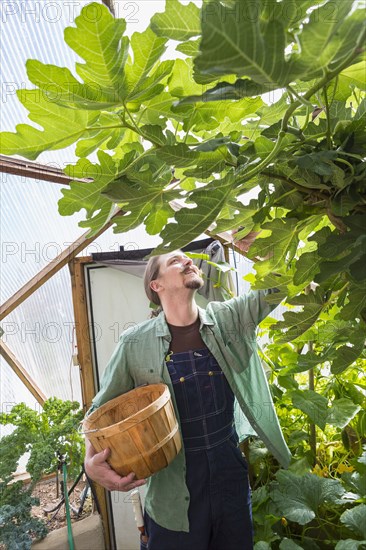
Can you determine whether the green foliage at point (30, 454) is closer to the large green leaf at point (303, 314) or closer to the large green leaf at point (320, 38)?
the large green leaf at point (303, 314)

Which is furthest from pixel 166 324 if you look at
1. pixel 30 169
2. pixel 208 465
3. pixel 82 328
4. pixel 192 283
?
pixel 82 328

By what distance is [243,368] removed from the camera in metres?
1.95

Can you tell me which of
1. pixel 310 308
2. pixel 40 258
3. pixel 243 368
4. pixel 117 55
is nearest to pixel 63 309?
pixel 40 258

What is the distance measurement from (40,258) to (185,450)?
1.82 metres

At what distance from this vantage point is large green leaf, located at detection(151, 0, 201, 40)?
0.32 m

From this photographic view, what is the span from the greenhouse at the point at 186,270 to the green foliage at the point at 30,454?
0.04 feet

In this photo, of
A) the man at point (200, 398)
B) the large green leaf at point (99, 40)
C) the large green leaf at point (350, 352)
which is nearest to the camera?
the large green leaf at point (99, 40)

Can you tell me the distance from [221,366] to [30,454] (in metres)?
1.44

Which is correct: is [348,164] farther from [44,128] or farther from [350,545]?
[350,545]

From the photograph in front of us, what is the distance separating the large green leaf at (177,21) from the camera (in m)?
0.32

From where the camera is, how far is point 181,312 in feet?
6.72

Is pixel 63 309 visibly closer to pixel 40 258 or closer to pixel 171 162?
pixel 40 258

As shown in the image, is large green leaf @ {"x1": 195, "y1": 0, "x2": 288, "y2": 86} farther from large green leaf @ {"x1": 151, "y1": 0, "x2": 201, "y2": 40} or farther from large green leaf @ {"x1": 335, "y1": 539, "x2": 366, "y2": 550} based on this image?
large green leaf @ {"x1": 335, "y1": 539, "x2": 366, "y2": 550}

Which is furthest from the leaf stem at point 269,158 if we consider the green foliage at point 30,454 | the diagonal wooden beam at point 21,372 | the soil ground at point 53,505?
the diagonal wooden beam at point 21,372
